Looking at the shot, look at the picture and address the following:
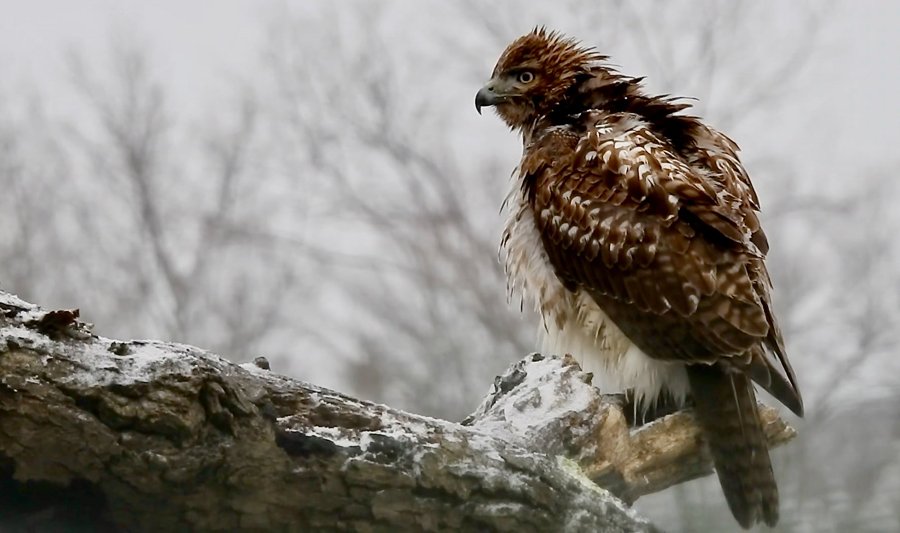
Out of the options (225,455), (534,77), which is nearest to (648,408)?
(534,77)

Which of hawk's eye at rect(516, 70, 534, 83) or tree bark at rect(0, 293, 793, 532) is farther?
hawk's eye at rect(516, 70, 534, 83)

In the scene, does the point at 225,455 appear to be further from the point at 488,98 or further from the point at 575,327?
the point at 488,98

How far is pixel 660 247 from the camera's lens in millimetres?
3359

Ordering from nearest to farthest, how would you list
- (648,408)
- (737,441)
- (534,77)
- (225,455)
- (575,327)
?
(225,455), (737,441), (648,408), (575,327), (534,77)

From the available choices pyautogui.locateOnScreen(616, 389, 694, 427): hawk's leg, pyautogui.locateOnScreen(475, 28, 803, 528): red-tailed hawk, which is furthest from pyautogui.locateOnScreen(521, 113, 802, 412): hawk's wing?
pyautogui.locateOnScreen(616, 389, 694, 427): hawk's leg

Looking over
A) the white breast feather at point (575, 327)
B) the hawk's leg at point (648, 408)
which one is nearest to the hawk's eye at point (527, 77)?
the white breast feather at point (575, 327)

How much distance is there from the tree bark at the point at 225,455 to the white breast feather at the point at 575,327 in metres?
0.84

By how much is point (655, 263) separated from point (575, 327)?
0.44 metres

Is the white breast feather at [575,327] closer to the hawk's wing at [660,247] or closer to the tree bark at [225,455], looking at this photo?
the hawk's wing at [660,247]

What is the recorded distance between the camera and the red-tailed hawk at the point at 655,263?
3.14 metres

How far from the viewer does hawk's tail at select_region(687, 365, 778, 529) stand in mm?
2760

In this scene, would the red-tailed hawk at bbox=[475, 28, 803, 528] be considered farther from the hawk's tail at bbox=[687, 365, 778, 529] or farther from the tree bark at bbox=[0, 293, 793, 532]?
the tree bark at bbox=[0, 293, 793, 532]

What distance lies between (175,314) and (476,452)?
8.85m

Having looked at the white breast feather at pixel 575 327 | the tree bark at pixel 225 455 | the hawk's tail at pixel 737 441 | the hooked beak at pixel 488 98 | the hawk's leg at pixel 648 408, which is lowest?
the tree bark at pixel 225 455
